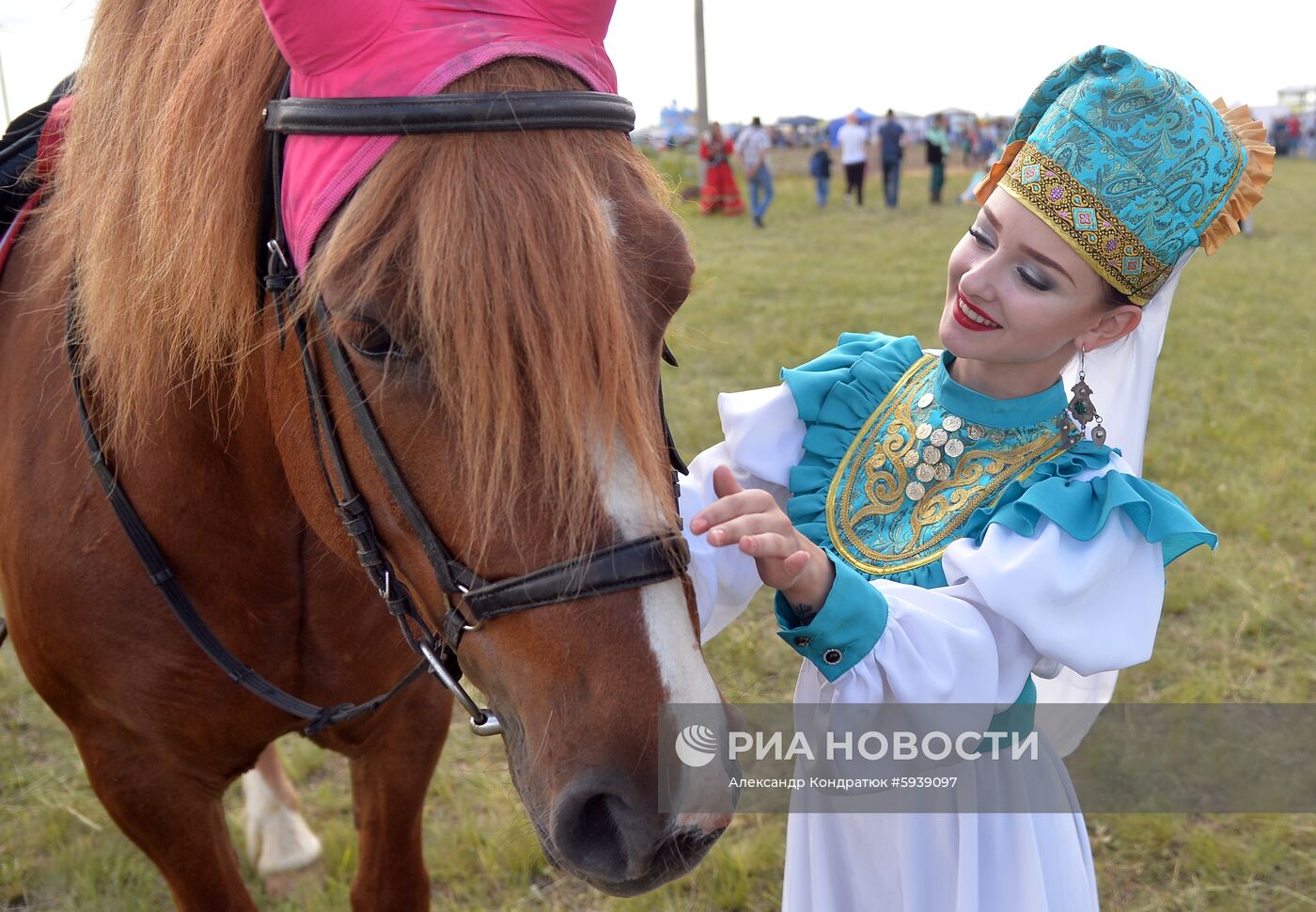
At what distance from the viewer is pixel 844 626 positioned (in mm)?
1298

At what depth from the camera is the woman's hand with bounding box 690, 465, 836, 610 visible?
4.05ft

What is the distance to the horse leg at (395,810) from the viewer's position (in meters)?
2.11

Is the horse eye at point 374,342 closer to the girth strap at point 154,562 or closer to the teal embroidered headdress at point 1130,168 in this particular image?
the girth strap at point 154,562

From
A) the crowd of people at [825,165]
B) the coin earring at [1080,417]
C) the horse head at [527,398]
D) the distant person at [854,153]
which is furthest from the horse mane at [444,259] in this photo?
the distant person at [854,153]

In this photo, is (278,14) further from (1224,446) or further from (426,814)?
(1224,446)

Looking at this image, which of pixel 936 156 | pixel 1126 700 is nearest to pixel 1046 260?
pixel 1126 700

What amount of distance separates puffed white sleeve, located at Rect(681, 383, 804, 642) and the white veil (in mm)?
522

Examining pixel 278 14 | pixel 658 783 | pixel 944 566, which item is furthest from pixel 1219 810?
pixel 278 14

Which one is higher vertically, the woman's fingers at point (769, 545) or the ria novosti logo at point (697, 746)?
the woman's fingers at point (769, 545)

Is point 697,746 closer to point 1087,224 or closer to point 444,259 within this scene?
point 444,259

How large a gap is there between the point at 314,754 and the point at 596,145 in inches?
105

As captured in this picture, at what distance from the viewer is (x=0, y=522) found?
1794 mm

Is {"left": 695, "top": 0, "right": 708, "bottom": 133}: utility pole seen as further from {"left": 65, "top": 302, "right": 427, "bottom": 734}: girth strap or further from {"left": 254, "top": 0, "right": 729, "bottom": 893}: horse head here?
{"left": 254, "top": 0, "right": 729, "bottom": 893}: horse head

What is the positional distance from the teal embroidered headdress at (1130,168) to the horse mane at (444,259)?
0.59 m
